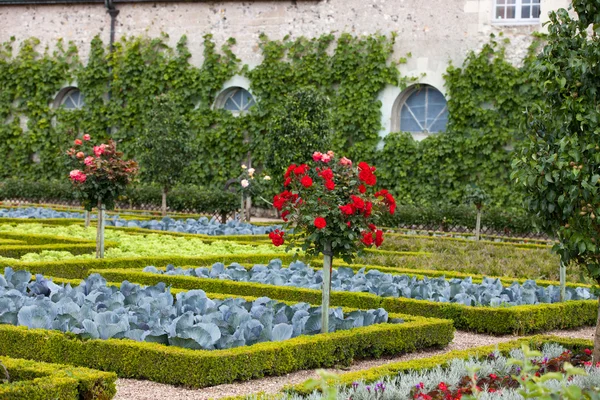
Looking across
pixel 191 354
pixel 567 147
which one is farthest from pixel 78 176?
pixel 567 147

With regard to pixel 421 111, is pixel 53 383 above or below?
below

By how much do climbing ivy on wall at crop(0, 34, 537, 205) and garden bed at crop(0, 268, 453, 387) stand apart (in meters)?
12.2

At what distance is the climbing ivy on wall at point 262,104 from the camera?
19.9 metres

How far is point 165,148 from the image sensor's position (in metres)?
18.3

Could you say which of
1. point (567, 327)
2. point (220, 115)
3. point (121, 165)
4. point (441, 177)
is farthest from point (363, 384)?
point (220, 115)

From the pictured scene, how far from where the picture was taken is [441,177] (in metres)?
20.3

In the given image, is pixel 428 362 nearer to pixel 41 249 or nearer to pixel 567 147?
pixel 567 147

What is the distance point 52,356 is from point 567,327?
447 cm

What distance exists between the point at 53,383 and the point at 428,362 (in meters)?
2.20

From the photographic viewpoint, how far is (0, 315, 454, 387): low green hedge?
18.3 feet

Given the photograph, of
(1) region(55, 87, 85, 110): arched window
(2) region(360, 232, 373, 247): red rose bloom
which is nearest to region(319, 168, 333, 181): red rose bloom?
(2) region(360, 232, 373, 247): red rose bloom

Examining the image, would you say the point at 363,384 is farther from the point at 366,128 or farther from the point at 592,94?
the point at 366,128

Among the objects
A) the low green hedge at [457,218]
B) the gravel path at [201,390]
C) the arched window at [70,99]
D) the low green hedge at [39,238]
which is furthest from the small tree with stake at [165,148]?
the gravel path at [201,390]

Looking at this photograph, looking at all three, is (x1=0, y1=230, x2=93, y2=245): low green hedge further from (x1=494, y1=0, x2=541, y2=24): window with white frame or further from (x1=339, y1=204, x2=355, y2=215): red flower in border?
(x1=494, y1=0, x2=541, y2=24): window with white frame
